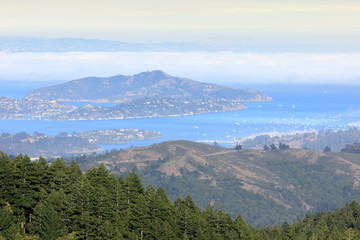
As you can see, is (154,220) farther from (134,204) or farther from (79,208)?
(79,208)

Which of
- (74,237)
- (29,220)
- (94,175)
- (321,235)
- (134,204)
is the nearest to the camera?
(74,237)

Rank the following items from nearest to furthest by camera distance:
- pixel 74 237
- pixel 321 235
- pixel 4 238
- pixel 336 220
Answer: pixel 4 238 < pixel 74 237 < pixel 321 235 < pixel 336 220

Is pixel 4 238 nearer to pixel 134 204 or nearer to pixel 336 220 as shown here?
pixel 134 204

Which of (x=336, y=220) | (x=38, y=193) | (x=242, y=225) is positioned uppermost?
(x=38, y=193)

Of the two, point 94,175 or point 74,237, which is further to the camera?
point 94,175

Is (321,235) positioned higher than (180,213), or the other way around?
(180,213)

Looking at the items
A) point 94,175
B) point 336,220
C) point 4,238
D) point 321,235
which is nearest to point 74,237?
point 4,238
